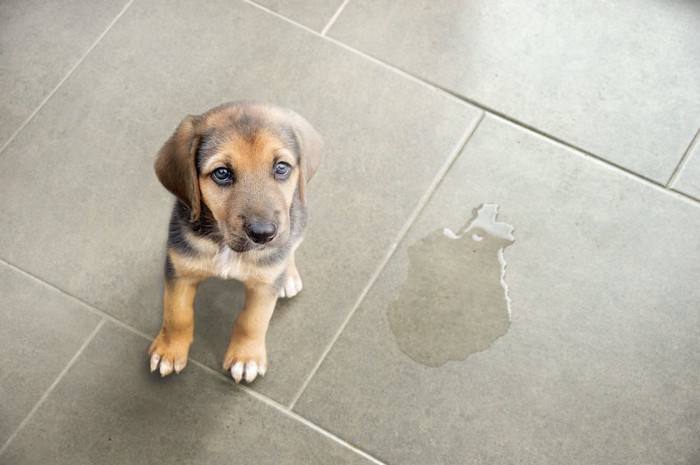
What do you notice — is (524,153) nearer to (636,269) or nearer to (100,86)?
(636,269)

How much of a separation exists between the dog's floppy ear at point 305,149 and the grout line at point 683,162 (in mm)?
1740

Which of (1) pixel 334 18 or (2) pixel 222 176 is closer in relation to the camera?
(2) pixel 222 176

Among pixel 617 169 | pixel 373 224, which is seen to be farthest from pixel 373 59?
pixel 617 169

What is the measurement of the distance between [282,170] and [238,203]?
0.64 feet

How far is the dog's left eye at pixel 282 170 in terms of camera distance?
2.64m

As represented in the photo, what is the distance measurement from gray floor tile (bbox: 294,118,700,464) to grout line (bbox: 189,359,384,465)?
2 centimetres

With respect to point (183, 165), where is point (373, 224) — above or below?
above

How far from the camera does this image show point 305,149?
2.73 meters

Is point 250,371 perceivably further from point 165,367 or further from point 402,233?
point 402,233

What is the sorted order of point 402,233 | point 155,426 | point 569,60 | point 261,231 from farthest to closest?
point 569,60, point 402,233, point 155,426, point 261,231

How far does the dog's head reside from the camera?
2.56 m

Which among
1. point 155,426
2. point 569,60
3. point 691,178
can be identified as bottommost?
point 155,426

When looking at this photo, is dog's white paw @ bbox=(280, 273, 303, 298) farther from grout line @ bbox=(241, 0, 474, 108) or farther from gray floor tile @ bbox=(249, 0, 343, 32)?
gray floor tile @ bbox=(249, 0, 343, 32)

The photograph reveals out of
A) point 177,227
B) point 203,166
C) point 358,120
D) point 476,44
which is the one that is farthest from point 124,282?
point 476,44
